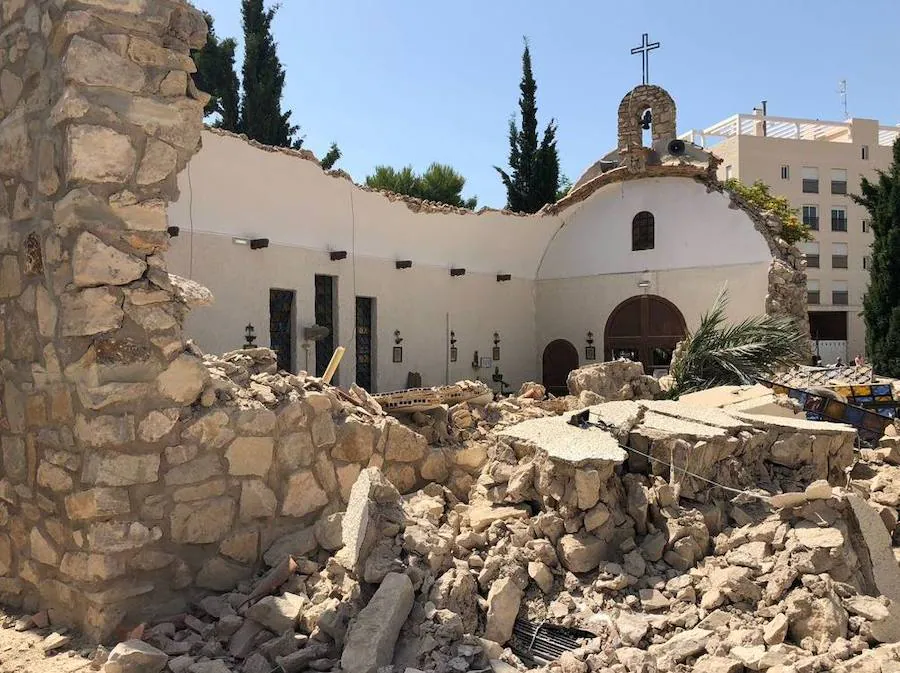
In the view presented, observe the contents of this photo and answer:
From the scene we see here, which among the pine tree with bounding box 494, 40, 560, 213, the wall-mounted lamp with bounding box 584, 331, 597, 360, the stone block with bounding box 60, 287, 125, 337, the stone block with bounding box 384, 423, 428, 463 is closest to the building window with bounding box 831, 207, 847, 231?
the pine tree with bounding box 494, 40, 560, 213

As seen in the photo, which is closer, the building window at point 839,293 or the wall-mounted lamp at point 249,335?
the wall-mounted lamp at point 249,335

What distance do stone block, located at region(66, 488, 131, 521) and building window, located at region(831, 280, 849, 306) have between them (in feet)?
117

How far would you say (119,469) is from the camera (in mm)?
4043

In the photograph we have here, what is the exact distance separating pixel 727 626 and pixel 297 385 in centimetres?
304

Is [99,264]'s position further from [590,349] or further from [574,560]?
[590,349]

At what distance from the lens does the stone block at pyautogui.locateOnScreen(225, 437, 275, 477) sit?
458cm

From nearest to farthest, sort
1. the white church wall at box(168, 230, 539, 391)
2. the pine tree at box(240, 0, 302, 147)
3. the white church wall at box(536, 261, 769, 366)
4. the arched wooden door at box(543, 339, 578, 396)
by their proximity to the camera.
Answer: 1. the white church wall at box(168, 230, 539, 391)
2. the white church wall at box(536, 261, 769, 366)
3. the arched wooden door at box(543, 339, 578, 396)
4. the pine tree at box(240, 0, 302, 147)

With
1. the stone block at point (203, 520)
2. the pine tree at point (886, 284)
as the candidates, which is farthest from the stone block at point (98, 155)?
the pine tree at point (886, 284)

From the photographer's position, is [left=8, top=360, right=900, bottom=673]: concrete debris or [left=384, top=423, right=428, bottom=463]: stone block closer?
[left=8, top=360, right=900, bottom=673]: concrete debris

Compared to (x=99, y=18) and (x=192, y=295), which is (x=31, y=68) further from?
(x=192, y=295)

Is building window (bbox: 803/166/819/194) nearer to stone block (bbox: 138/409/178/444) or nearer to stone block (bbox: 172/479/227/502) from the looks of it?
stone block (bbox: 172/479/227/502)

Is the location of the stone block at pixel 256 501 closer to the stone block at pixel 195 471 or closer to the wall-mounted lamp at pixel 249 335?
the stone block at pixel 195 471

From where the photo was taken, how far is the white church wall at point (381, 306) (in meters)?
11.1

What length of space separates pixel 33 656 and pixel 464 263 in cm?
1266
